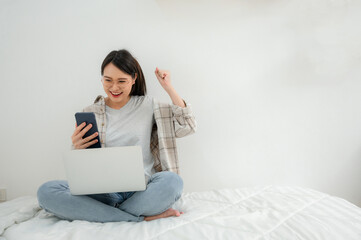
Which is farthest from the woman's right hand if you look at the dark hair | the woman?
the dark hair

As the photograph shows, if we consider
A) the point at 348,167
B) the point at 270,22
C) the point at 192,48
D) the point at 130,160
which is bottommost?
the point at 348,167

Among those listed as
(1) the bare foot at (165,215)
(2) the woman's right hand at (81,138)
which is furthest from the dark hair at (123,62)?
(1) the bare foot at (165,215)

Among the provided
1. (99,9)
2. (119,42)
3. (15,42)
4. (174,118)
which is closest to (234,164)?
(174,118)

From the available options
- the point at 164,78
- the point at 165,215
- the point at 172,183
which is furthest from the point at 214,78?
the point at 165,215

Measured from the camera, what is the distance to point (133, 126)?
133cm

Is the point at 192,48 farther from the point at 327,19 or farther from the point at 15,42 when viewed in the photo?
the point at 15,42

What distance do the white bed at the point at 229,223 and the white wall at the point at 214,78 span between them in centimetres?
47

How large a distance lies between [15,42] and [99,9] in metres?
0.54

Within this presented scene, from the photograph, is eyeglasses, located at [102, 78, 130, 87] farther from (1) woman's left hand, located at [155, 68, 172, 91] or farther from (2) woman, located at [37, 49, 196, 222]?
(1) woman's left hand, located at [155, 68, 172, 91]

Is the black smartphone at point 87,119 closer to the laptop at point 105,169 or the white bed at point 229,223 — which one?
the laptop at point 105,169

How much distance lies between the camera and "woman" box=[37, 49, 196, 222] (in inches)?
41.3

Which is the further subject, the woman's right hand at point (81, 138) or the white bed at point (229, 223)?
the woman's right hand at point (81, 138)

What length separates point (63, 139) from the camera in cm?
162

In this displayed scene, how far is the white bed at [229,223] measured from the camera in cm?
82
